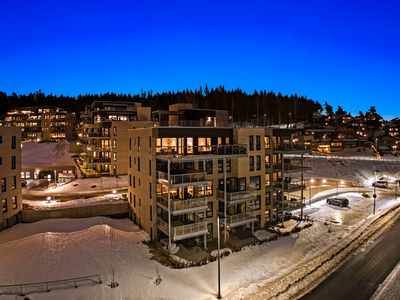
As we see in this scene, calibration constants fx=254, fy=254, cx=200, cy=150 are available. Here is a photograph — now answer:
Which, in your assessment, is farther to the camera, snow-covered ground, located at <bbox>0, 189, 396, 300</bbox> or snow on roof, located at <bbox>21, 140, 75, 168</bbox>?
snow on roof, located at <bbox>21, 140, 75, 168</bbox>

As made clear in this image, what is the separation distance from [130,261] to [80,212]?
1314cm

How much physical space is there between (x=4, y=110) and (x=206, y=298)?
139659mm

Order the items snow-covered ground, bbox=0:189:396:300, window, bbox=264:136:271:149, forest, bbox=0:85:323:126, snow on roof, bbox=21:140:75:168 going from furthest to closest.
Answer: forest, bbox=0:85:323:126, snow on roof, bbox=21:140:75:168, window, bbox=264:136:271:149, snow-covered ground, bbox=0:189:396:300

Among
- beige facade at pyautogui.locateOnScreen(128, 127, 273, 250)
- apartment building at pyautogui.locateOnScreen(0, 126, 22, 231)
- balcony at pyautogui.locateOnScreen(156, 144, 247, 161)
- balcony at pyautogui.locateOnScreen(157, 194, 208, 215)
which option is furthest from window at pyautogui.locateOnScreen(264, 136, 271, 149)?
apartment building at pyautogui.locateOnScreen(0, 126, 22, 231)

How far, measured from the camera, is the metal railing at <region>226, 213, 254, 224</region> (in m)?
26.1

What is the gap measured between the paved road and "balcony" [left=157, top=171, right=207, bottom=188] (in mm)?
12374

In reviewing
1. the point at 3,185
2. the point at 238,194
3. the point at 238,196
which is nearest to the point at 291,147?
the point at 238,194

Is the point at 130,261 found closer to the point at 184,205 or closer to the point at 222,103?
the point at 184,205

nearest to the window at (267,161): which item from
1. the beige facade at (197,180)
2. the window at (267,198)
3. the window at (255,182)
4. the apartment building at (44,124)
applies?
the beige facade at (197,180)

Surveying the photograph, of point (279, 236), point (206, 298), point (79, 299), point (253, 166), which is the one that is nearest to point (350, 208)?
point (279, 236)

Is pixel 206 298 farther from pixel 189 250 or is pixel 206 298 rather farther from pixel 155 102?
pixel 155 102

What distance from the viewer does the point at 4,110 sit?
11862cm

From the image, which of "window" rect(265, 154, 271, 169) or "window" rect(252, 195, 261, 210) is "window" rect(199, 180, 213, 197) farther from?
"window" rect(265, 154, 271, 169)

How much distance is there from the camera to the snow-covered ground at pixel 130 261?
17.7m
